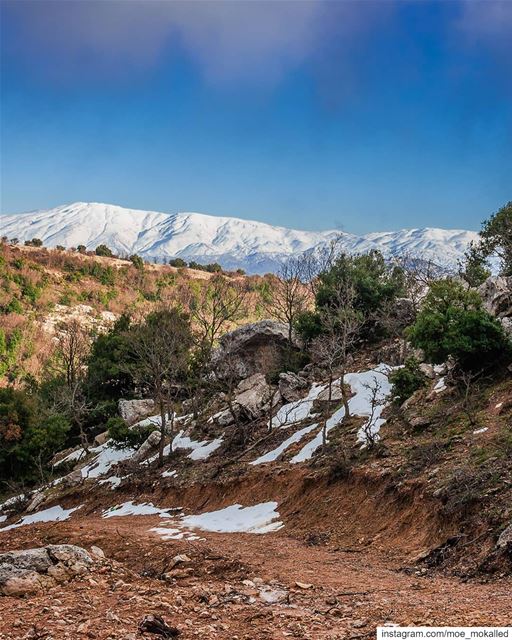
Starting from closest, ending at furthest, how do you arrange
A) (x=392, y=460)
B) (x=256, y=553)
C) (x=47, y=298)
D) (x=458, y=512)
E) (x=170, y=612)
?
1. (x=170, y=612)
2. (x=458, y=512)
3. (x=256, y=553)
4. (x=392, y=460)
5. (x=47, y=298)

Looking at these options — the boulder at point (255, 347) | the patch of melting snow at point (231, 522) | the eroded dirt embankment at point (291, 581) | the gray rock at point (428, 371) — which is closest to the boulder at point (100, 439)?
the boulder at point (255, 347)

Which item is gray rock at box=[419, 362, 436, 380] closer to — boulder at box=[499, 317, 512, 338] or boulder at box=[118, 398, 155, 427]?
boulder at box=[499, 317, 512, 338]

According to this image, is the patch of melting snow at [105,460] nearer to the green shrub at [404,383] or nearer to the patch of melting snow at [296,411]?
the patch of melting snow at [296,411]

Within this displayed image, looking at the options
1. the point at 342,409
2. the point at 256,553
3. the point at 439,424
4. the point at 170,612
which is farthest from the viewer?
the point at 342,409

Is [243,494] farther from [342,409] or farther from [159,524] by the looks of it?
[342,409]

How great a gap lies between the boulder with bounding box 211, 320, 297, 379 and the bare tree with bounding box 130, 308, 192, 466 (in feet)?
9.45

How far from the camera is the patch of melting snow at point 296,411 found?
23058 mm

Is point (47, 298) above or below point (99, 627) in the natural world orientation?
above

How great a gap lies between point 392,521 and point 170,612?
7.11m

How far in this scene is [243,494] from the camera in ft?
58.9

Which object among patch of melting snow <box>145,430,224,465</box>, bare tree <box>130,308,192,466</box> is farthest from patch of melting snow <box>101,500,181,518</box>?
patch of melting snow <box>145,430,224,465</box>

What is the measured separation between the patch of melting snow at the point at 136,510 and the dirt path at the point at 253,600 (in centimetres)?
855

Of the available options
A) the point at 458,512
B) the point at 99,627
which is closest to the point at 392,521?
the point at 458,512

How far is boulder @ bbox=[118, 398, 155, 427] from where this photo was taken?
108 ft
